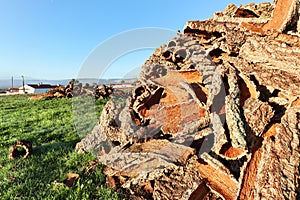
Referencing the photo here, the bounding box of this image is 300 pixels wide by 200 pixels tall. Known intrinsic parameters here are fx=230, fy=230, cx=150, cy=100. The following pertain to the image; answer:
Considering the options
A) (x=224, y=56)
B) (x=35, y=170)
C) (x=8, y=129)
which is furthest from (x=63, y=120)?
(x=224, y=56)

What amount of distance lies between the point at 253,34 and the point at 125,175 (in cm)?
240

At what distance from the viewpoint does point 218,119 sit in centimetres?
232

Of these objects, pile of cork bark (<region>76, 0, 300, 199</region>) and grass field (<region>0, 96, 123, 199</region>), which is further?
grass field (<region>0, 96, 123, 199</region>)

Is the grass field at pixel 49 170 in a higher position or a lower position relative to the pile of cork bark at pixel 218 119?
lower

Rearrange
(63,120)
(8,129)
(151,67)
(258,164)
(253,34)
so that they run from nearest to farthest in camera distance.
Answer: (258,164) → (253,34) → (151,67) → (8,129) → (63,120)

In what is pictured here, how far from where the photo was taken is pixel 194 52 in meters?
3.51

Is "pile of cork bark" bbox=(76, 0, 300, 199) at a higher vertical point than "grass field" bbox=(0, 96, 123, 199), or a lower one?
higher

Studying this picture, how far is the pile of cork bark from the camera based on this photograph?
1.96 m

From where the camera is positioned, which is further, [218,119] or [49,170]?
[49,170]

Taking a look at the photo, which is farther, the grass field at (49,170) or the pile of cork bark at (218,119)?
the grass field at (49,170)

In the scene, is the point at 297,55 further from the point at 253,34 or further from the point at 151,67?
the point at 151,67

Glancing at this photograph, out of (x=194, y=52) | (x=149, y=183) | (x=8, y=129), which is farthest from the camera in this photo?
(x=8, y=129)

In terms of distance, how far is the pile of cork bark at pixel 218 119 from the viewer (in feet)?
6.44

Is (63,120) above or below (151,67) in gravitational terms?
below
